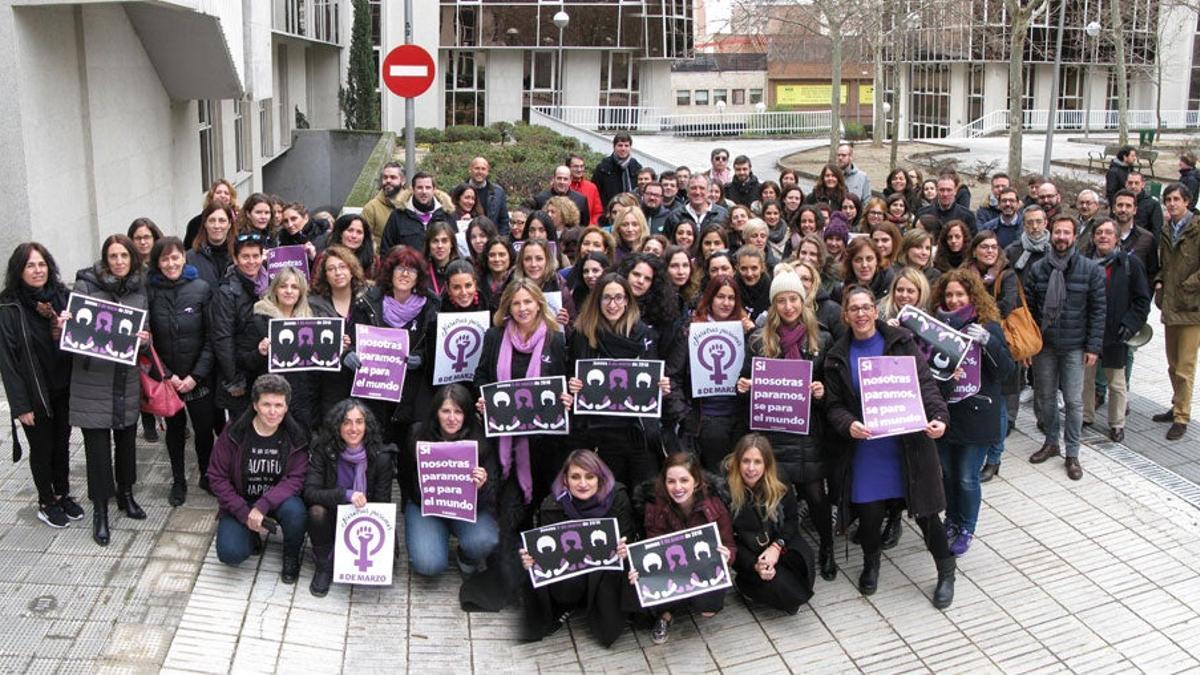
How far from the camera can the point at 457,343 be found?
27.3 feet

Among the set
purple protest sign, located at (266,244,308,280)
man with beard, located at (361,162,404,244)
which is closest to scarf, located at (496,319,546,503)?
purple protest sign, located at (266,244,308,280)

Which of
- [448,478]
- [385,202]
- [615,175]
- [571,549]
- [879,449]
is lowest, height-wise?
[571,549]

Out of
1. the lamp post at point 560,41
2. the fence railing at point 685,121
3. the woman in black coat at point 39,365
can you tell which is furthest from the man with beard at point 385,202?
the fence railing at point 685,121

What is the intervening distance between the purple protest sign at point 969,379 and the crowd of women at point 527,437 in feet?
0.21

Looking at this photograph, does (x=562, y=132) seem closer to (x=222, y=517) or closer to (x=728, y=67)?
(x=222, y=517)

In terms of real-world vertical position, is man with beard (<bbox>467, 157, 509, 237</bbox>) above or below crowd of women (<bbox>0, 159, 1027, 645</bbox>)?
above

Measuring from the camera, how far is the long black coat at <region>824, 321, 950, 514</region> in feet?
24.9

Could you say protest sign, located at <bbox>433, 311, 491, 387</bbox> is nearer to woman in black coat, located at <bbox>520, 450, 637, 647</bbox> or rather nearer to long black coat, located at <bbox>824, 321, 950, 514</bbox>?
woman in black coat, located at <bbox>520, 450, 637, 647</bbox>

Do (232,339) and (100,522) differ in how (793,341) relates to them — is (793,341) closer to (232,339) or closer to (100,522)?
(232,339)

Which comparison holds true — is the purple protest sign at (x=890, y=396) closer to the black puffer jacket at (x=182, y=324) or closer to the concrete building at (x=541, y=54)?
the black puffer jacket at (x=182, y=324)

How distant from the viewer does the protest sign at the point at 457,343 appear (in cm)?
828

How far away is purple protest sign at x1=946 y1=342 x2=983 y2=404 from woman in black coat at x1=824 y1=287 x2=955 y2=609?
16.9 inches

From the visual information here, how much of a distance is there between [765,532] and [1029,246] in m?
4.09

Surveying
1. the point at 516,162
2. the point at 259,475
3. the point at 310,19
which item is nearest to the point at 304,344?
the point at 259,475
